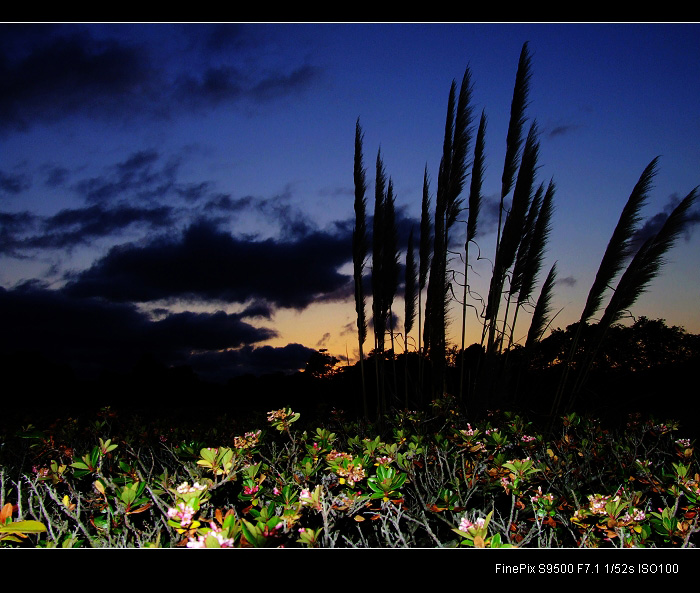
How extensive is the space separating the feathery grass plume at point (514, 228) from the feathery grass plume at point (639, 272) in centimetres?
64

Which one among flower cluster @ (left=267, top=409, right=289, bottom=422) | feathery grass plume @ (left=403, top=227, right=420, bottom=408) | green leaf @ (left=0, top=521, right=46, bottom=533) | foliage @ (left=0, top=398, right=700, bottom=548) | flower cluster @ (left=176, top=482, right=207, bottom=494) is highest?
feathery grass plume @ (left=403, top=227, right=420, bottom=408)

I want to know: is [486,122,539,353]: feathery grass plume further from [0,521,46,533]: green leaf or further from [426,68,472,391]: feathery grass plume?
[0,521,46,533]: green leaf

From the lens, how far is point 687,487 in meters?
0.99

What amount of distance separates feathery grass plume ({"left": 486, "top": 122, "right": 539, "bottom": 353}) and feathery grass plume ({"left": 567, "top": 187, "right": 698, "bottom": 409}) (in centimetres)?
64

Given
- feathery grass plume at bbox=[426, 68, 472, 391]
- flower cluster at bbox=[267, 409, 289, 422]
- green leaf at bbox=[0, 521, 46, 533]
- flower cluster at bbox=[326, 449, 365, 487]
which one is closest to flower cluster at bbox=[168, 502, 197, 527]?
green leaf at bbox=[0, 521, 46, 533]

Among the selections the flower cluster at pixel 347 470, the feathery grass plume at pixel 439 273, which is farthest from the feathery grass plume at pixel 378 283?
the flower cluster at pixel 347 470

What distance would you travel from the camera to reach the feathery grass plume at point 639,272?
2479mm

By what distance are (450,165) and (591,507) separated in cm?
247

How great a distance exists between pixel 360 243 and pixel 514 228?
3.46 feet

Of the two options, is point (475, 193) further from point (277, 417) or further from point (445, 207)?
point (277, 417)

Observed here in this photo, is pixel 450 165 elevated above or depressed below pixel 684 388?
above

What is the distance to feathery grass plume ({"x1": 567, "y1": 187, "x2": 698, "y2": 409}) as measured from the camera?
2.48 m
